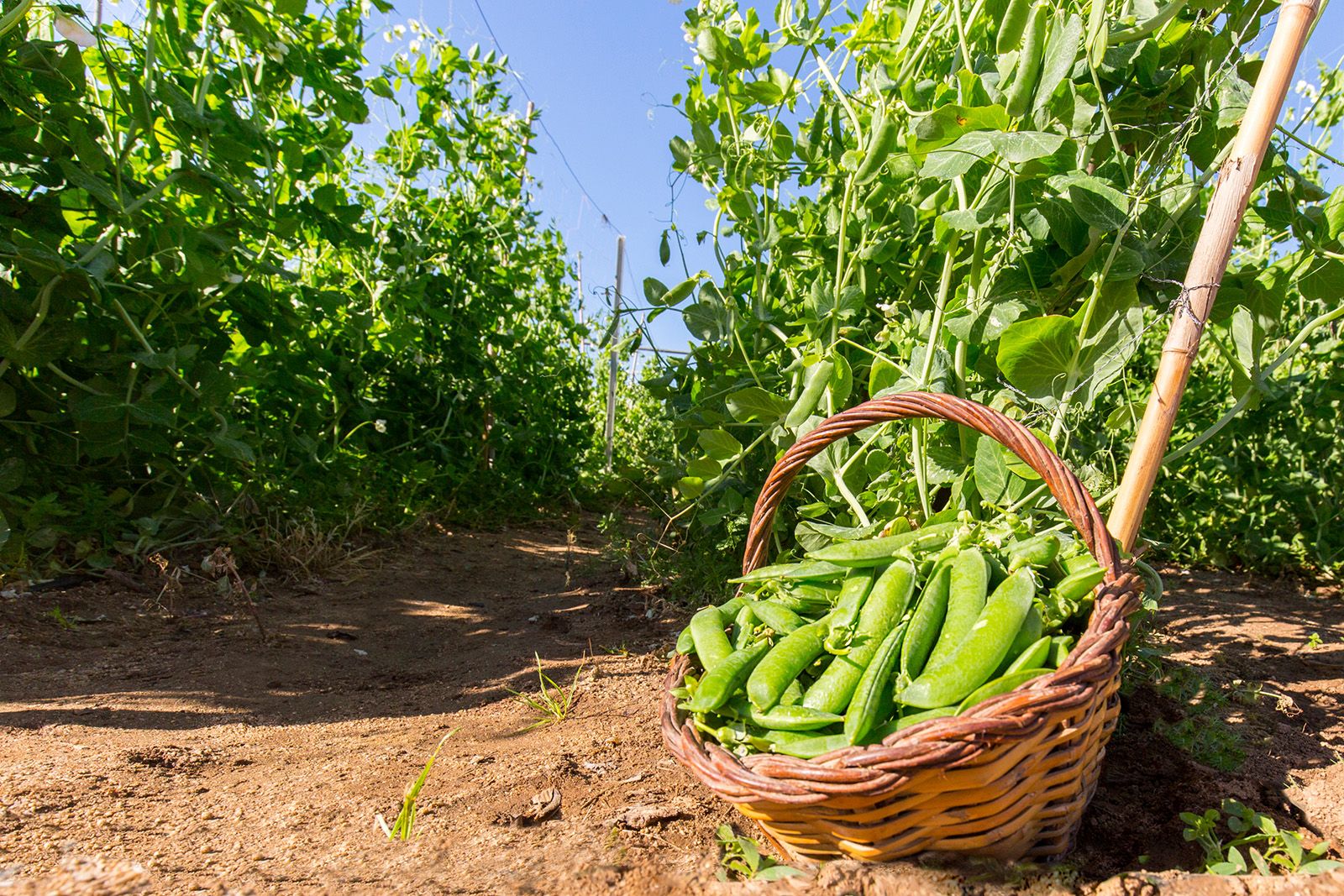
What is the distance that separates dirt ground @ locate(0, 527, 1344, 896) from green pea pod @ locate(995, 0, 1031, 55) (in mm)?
1289

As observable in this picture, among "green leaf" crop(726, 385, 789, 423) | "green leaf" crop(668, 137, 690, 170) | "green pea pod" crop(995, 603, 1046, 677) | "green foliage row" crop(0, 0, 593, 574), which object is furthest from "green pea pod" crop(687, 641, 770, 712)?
"green foliage row" crop(0, 0, 593, 574)

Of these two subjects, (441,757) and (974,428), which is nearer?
(974,428)

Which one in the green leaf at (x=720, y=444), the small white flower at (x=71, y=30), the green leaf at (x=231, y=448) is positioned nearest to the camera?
the green leaf at (x=720, y=444)

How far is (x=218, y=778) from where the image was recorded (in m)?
1.39

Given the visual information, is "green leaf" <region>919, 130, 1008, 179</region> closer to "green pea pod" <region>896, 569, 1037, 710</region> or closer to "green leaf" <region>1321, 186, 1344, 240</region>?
"green leaf" <region>1321, 186, 1344, 240</region>

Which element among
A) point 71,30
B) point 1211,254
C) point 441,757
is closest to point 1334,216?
point 1211,254

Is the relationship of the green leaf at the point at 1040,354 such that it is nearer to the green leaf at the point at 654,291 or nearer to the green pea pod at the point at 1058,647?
the green pea pod at the point at 1058,647

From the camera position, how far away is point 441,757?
1.49 metres

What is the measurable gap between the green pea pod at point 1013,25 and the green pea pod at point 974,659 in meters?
1.04

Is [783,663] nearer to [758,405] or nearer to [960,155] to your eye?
[758,405]

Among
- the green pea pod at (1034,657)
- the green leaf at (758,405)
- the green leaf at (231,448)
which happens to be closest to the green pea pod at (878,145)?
the green leaf at (758,405)

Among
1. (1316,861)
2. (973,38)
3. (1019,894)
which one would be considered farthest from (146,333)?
(1316,861)

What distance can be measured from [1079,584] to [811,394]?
0.75 m

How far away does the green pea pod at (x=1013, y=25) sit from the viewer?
55.5 inches
